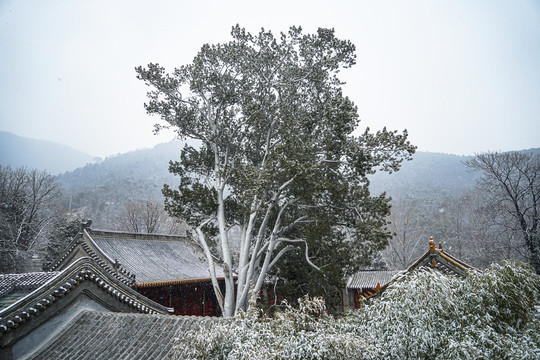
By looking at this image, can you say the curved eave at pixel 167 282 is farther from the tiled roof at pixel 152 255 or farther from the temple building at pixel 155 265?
the tiled roof at pixel 152 255

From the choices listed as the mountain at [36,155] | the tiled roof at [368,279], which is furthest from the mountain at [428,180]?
the mountain at [36,155]

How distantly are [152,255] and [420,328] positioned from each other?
18.4 meters

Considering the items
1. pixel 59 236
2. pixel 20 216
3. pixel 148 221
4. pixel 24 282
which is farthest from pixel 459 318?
pixel 148 221

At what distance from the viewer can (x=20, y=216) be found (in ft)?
90.5

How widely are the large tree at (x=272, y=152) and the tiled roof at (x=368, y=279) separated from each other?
37.0 feet

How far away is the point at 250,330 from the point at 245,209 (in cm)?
829

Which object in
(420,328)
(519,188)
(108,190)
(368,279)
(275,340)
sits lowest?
(368,279)

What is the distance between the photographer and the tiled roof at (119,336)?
6.96m

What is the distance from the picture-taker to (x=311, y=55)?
1430 centimetres

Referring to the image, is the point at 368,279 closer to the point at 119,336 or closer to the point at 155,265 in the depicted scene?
the point at 155,265

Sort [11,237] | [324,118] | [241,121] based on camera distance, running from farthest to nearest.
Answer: [11,237], [241,121], [324,118]

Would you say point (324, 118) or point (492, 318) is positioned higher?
point (324, 118)

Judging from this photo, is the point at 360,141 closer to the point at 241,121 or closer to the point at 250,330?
the point at 241,121

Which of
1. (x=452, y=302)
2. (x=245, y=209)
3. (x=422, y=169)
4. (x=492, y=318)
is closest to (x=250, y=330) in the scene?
(x=452, y=302)
